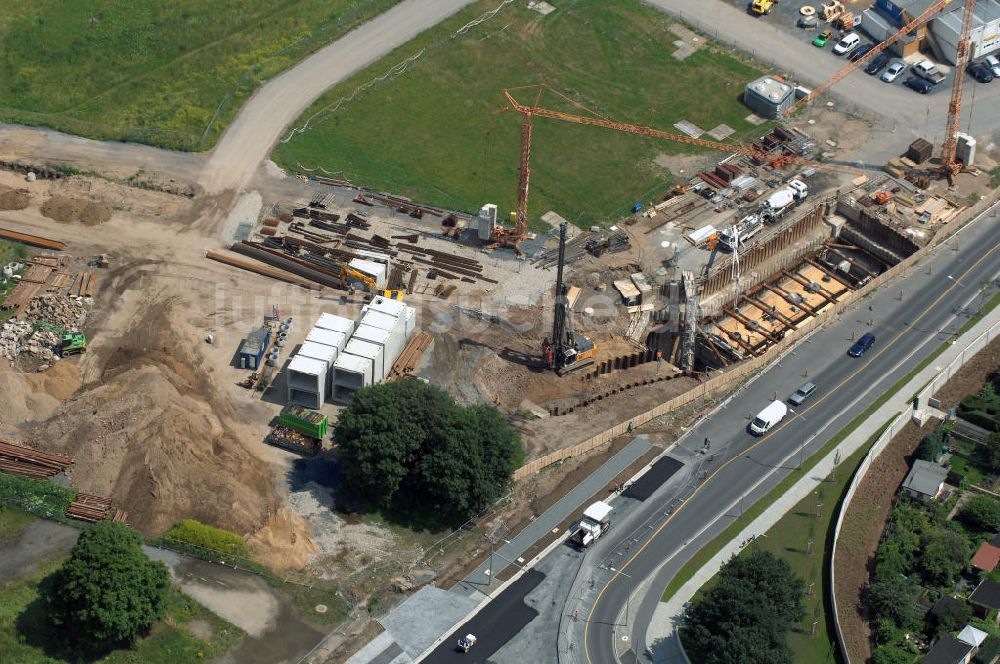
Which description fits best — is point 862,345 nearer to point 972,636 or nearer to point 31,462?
point 972,636

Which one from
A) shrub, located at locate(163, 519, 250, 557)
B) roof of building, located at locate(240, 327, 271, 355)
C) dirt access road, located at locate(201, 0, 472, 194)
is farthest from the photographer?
dirt access road, located at locate(201, 0, 472, 194)

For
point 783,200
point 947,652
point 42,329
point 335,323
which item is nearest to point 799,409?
point 947,652

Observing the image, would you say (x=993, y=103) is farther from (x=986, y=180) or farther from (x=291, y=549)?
(x=291, y=549)

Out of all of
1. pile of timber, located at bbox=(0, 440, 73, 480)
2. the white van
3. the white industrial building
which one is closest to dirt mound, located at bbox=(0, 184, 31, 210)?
the white industrial building

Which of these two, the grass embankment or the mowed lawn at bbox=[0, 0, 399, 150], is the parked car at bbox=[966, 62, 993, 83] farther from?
the mowed lawn at bbox=[0, 0, 399, 150]

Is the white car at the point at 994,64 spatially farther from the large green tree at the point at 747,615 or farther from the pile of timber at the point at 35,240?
the pile of timber at the point at 35,240

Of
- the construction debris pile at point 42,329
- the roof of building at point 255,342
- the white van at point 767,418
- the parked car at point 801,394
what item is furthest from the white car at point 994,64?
the construction debris pile at point 42,329

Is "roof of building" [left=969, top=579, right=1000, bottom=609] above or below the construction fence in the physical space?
below
